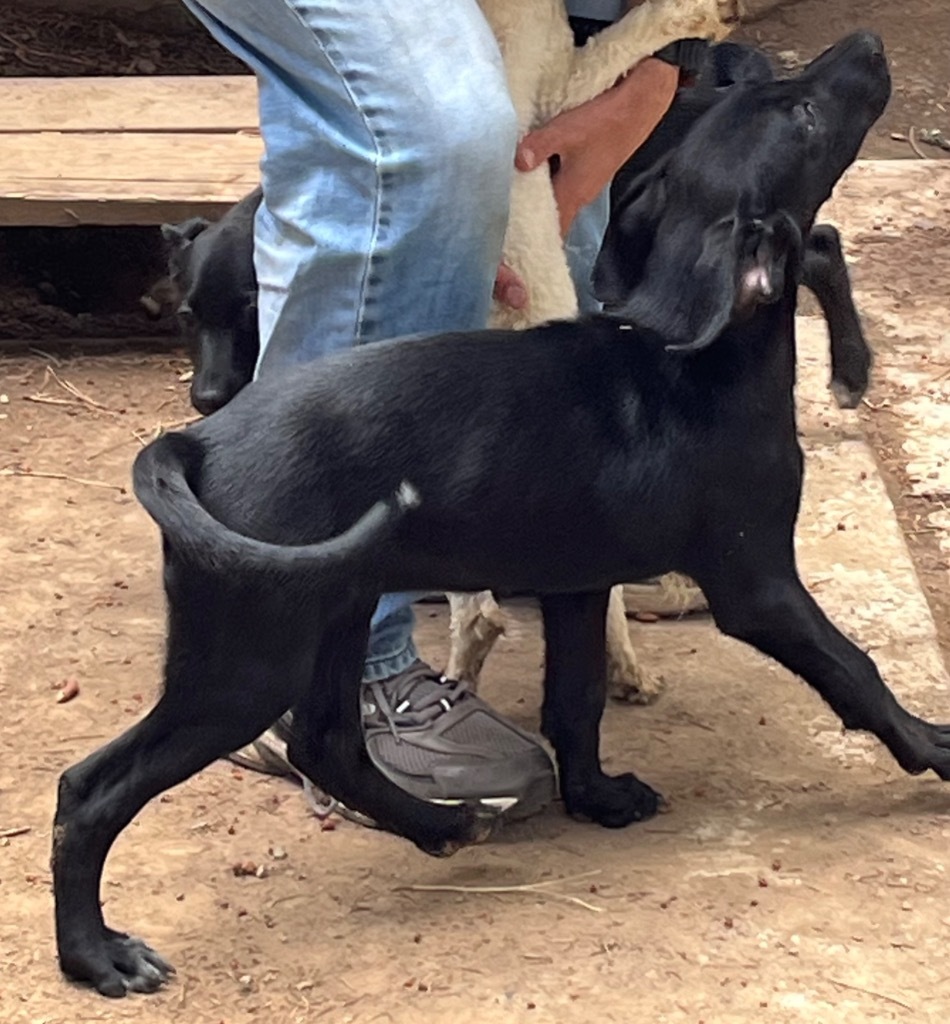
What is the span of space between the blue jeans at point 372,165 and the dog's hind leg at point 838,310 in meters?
0.61

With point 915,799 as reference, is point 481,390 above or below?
A: above

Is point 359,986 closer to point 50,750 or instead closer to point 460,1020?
point 460,1020

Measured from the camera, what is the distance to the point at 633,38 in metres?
3.11

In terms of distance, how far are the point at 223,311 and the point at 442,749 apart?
1198 mm

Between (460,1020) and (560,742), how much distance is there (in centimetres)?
62

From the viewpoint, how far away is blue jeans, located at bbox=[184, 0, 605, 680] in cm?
251

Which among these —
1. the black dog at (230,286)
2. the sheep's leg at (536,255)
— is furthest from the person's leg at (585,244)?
the sheep's leg at (536,255)

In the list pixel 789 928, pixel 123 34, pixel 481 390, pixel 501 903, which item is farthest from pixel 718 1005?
pixel 123 34

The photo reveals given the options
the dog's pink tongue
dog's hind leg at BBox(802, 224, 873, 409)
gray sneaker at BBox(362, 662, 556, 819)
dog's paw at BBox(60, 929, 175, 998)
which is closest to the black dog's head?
the dog's pink tongue

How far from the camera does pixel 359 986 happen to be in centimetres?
245

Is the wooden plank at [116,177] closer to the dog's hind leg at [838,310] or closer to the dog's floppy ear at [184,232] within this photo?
the dog's floppy ear at [184,232]

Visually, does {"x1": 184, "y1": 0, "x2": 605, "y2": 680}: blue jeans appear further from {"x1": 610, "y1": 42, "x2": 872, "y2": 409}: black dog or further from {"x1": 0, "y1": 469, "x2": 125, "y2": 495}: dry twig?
{"x1": 0, "y1": 469, "x2": 125, "y2": 495}: dry twig

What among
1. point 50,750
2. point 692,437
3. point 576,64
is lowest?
point 50,750

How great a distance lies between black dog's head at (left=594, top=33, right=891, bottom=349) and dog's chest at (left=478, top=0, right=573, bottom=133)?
0.31 m
